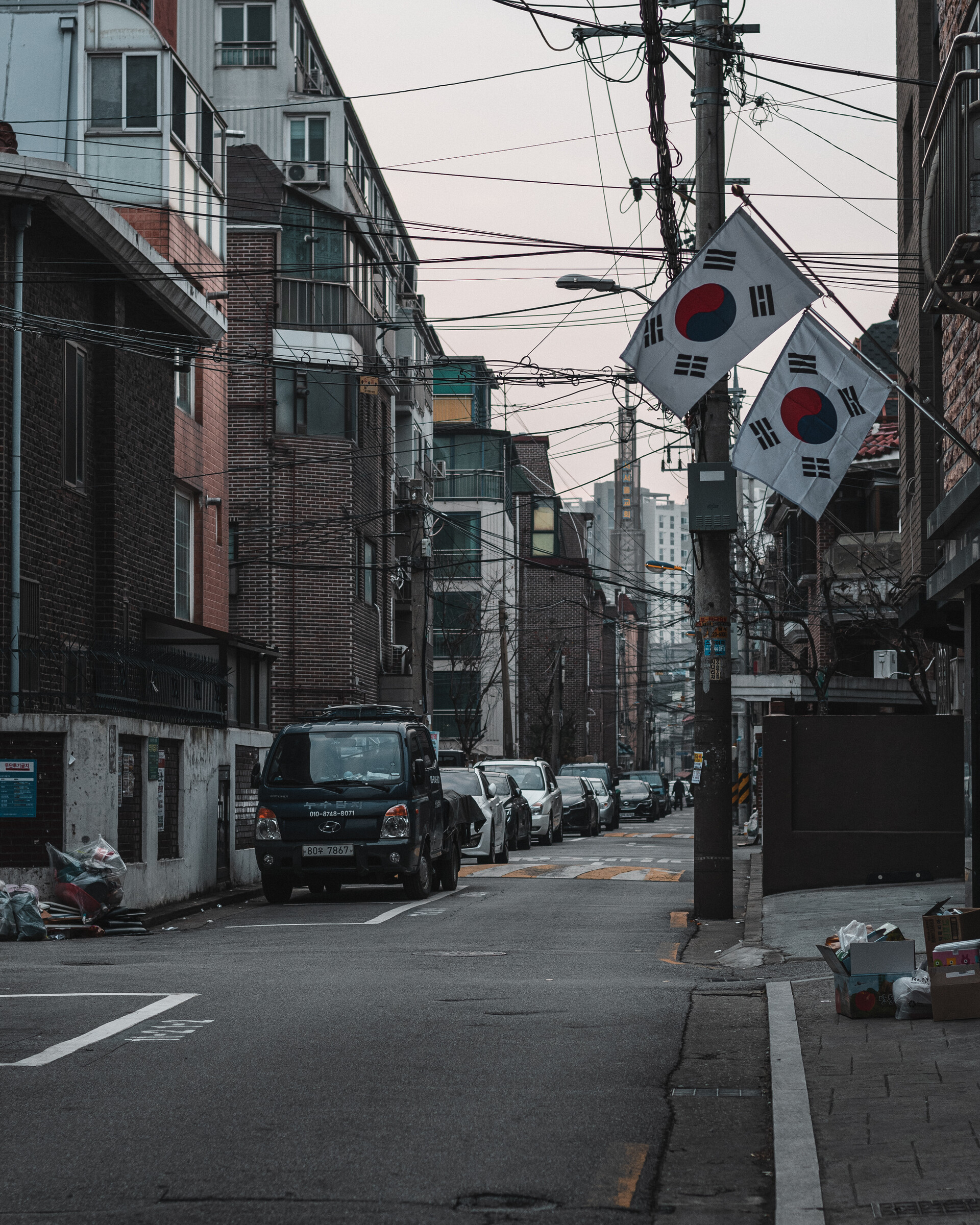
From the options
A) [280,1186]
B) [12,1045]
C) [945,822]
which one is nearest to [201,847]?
[945,822]

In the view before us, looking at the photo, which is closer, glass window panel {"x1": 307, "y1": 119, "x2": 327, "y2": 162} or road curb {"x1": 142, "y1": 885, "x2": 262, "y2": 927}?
road curb {"x1": 142, "y1": 885, "x2": 262, "y2": 927}

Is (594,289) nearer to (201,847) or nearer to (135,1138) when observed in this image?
(201,847)

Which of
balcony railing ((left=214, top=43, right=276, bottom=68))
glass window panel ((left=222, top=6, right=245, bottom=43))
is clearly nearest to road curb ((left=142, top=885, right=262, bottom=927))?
balcony railing ((left=214, top=43, right=276, bottom=68))

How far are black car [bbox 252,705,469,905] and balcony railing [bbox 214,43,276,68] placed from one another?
78.1 ft

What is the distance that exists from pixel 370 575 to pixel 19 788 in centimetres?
2366

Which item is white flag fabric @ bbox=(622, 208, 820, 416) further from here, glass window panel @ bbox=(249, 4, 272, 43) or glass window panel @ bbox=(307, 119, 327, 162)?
glass window panel @ bbox=(249, 4, 272, 43)

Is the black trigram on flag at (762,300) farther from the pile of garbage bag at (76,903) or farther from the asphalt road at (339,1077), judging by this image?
the pile of garbage bag at (76,903)

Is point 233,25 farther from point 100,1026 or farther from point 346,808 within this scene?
point 100,1026

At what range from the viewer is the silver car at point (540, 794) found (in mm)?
35906

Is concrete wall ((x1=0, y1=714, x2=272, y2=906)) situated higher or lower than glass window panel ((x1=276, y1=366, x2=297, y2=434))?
lower

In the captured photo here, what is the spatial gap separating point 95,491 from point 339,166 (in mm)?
18461

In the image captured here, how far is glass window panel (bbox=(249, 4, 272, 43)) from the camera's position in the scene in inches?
1529

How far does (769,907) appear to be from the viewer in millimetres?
16922

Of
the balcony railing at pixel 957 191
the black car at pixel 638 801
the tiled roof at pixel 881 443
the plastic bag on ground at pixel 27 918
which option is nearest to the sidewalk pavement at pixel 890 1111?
the balcony railing at pixel 957 191
